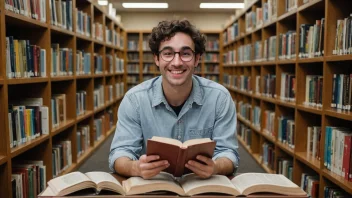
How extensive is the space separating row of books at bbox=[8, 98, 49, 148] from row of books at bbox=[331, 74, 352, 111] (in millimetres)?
2331

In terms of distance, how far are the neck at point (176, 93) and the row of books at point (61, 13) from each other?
1.98m

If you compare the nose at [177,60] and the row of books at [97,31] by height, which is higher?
the row of books at [97,31]

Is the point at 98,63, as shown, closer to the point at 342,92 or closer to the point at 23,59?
the point at 23,59

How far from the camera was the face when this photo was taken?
5.68ft

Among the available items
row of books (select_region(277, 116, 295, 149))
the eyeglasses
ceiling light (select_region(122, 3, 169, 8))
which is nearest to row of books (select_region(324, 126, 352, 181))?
row of books (select_region(277, 116, 295, 149))

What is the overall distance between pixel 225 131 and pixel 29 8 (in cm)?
193

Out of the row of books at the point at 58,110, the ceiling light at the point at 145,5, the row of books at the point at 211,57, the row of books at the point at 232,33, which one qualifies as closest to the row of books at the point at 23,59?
the row of books at the point at 58,110

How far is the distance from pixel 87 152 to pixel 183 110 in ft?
10.7

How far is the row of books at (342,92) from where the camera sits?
7.65 feet

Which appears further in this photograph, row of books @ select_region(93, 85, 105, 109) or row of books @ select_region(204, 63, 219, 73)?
row of books @ select_region(204, 63, 219, 73)

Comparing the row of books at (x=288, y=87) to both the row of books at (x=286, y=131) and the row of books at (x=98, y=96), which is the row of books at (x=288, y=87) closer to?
the row of books at (x=286, y=131)

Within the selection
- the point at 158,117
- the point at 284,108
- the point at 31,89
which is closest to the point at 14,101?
the point at 31,89

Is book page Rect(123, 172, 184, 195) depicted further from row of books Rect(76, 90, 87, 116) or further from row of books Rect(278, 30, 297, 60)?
row of books Rect(76, 90, 87, 116)

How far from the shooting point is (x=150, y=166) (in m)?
1.37
